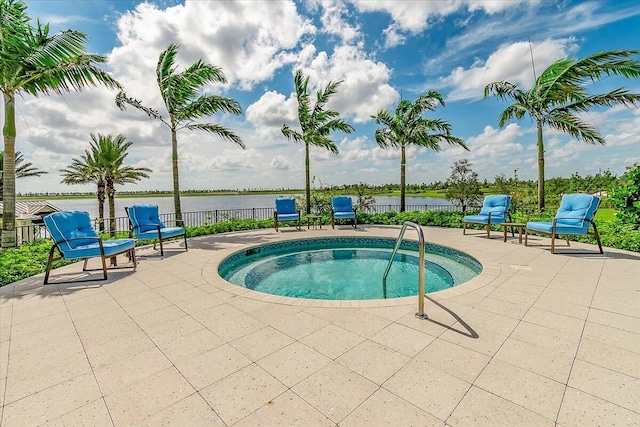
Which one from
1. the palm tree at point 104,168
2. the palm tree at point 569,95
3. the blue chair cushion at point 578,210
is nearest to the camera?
the blue chair cushion at point 578,210

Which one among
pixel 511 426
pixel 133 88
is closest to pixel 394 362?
pixel 511 426

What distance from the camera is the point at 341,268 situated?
5863 millimetres

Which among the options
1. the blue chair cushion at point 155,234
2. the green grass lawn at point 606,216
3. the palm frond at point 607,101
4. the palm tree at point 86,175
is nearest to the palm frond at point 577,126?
the palm frond at point 607,101

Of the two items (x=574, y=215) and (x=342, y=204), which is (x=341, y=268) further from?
(x=574, y=215)

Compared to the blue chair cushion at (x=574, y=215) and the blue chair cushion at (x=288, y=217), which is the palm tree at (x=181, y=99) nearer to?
the blue chair cushion at (x=288, y=217)

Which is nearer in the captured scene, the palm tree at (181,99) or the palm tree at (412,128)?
the palm tree at (181,99)

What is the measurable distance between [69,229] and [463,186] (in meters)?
12.8

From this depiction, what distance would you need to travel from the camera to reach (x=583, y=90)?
8.47 m

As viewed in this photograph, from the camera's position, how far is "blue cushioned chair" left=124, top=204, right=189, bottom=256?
6074 mm

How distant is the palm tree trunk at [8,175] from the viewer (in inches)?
261

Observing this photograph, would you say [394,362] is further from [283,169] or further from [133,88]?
[283,169]

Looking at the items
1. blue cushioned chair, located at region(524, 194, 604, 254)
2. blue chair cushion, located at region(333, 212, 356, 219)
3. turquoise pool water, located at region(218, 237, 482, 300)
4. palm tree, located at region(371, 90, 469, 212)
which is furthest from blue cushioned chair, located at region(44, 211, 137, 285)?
palm tree, located at region(371, 90, 469, 212)

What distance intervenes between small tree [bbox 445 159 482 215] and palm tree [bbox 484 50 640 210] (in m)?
2.60

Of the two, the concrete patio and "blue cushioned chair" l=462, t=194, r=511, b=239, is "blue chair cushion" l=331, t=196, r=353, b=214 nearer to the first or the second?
"blue cushioned chair" l=462, t=194, r=511, b=239
